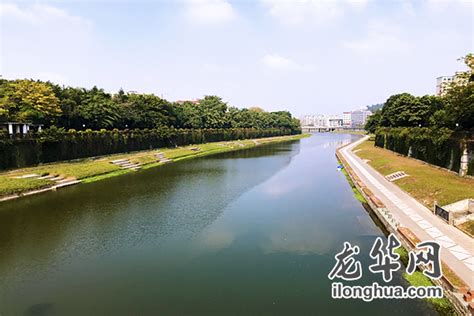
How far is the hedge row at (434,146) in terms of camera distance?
27.5 metres

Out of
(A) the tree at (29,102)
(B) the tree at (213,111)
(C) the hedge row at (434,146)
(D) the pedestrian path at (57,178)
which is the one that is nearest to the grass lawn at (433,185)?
(C) the hedge row at (434,146)

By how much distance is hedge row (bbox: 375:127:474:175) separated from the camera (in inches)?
1082

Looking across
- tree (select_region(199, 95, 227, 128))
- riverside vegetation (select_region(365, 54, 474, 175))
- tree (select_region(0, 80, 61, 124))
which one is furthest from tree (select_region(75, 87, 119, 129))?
riverside vegetation (select_region(365, 54, 474, 175))

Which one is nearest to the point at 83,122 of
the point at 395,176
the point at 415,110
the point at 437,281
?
the point at 395,176

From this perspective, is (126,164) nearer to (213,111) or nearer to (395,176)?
(395,176)

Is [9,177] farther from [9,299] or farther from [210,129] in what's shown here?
[210,129]

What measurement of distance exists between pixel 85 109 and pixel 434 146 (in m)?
44.6

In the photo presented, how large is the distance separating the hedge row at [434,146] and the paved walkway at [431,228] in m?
5.80

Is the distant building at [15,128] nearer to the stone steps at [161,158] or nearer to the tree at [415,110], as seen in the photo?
the stone steps at [161,158]

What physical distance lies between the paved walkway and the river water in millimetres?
1796

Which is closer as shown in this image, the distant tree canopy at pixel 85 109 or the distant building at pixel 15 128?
the distant building at pixel 15 128

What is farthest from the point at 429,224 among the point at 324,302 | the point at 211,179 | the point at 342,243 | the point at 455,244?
the point at 211,179

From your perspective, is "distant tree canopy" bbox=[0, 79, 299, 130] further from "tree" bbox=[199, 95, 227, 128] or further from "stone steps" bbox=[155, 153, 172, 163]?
"stone steps" bbox=[155, 153, 172, 163]

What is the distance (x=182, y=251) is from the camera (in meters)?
15.6
